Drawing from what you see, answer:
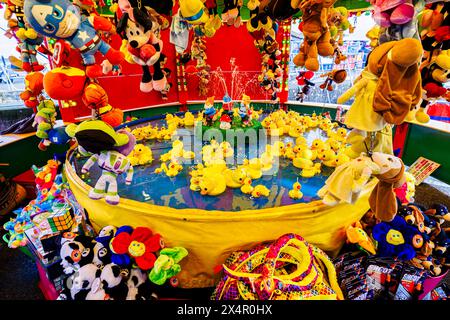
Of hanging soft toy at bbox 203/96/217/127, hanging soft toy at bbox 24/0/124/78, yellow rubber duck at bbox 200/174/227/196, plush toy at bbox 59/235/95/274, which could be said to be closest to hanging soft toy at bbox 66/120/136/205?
hanging soft toy at bbox 24/0/124/78

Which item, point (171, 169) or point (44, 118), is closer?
point (44, 118)

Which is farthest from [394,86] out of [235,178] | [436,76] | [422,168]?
[422,168]

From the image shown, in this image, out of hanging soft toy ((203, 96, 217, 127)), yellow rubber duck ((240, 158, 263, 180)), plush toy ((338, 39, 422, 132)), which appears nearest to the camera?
plush toy ((338, 39, 422, 132))

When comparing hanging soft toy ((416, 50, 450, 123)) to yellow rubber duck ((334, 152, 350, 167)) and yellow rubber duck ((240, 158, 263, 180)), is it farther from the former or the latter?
yellow rubber duck ((240, 158, 263, 180))

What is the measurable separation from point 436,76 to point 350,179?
79 cm

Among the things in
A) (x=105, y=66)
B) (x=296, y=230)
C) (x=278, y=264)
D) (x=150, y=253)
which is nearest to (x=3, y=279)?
(x=150, y=253)

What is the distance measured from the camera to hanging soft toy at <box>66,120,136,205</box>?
1.15 meters

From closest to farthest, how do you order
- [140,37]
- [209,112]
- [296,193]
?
[140,37], [296,193], [209,112]

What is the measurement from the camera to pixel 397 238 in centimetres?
157

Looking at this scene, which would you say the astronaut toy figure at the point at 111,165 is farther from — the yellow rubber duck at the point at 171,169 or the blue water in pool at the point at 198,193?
the yellow rubber duck at the point at 171,169

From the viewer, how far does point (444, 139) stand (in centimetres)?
312

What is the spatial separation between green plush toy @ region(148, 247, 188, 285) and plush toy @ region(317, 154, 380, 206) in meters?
0.92

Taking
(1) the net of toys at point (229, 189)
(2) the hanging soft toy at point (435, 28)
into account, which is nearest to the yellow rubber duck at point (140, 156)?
(1) the net of toys at point (229, 189)

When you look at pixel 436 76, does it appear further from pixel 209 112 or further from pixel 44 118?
pixel 44 118
